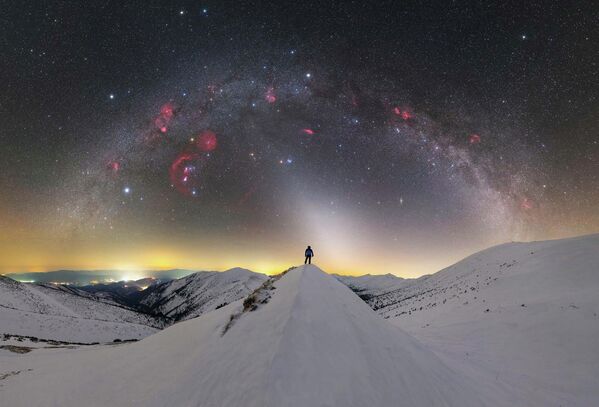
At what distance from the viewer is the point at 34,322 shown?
159ft

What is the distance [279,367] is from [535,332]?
1534cm

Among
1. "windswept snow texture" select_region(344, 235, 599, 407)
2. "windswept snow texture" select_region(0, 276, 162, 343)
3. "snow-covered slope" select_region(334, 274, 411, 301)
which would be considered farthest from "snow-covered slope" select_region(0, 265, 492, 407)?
"snow-covered slope" select_region(334, 274, 411, 301)

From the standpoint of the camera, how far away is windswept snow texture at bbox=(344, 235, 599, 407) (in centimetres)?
1023

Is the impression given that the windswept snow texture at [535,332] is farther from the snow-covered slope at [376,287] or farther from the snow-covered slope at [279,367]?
the snow-covered slope at [376,287]

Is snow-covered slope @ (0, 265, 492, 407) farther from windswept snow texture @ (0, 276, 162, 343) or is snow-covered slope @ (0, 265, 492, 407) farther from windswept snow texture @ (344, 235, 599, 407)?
windswept snow texture @ (0, 276, 162, 343)

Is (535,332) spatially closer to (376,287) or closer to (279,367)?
(279,367)

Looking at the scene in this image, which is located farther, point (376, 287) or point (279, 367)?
point (376, 287)

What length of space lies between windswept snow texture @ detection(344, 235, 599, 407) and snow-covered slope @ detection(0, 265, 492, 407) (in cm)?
290

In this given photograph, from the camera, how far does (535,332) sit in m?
13.8

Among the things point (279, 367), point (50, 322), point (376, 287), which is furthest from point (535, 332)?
point (376, 287)

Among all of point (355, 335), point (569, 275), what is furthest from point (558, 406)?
point (569, 275)

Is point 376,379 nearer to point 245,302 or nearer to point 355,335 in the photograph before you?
point 355,335

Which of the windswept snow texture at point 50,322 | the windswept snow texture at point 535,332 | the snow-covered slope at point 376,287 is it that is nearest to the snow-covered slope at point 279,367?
the windswept snow texture at point 535,332

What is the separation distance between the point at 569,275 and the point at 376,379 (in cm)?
2355
